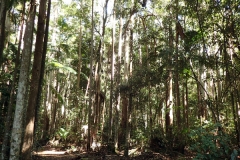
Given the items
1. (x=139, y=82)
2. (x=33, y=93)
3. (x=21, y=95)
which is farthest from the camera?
(x=139, y=82)

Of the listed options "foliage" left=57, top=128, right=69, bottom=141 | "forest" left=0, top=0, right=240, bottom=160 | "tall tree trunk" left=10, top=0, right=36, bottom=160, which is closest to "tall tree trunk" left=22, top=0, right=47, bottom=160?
"forest" left=0, top=0, right=240, bottom=160

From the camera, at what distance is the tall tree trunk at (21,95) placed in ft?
23.3

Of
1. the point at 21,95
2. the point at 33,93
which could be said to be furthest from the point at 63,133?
the point at 21,95

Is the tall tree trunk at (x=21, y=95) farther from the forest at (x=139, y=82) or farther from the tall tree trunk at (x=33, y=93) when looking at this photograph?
the tall tree trunk at (x=33, y=93)

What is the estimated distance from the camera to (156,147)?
13.5 meters

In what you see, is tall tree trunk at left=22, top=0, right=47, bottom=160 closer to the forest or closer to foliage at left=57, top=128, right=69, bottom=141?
the forest

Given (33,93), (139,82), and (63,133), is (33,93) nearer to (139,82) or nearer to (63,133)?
(139,82)

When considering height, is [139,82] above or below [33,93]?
above

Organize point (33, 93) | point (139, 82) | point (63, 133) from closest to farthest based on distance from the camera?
1. point (33, 93)
2. point (139, 82)
3. point (63, 133)

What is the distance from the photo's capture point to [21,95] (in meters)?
7.34

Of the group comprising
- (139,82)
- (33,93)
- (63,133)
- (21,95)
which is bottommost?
(63,133)

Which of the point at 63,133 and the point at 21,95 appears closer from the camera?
the point at 21,95

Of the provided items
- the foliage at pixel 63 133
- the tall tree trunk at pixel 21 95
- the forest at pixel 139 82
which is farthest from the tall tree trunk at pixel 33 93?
the foliage at pixel 63 133

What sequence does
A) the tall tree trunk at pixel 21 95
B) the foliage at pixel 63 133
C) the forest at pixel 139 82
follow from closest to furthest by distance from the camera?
1. the tall tree trunk at pixel 21 95
2. the forest at pixel 139 82
3. the foliage at pixel 63 133
